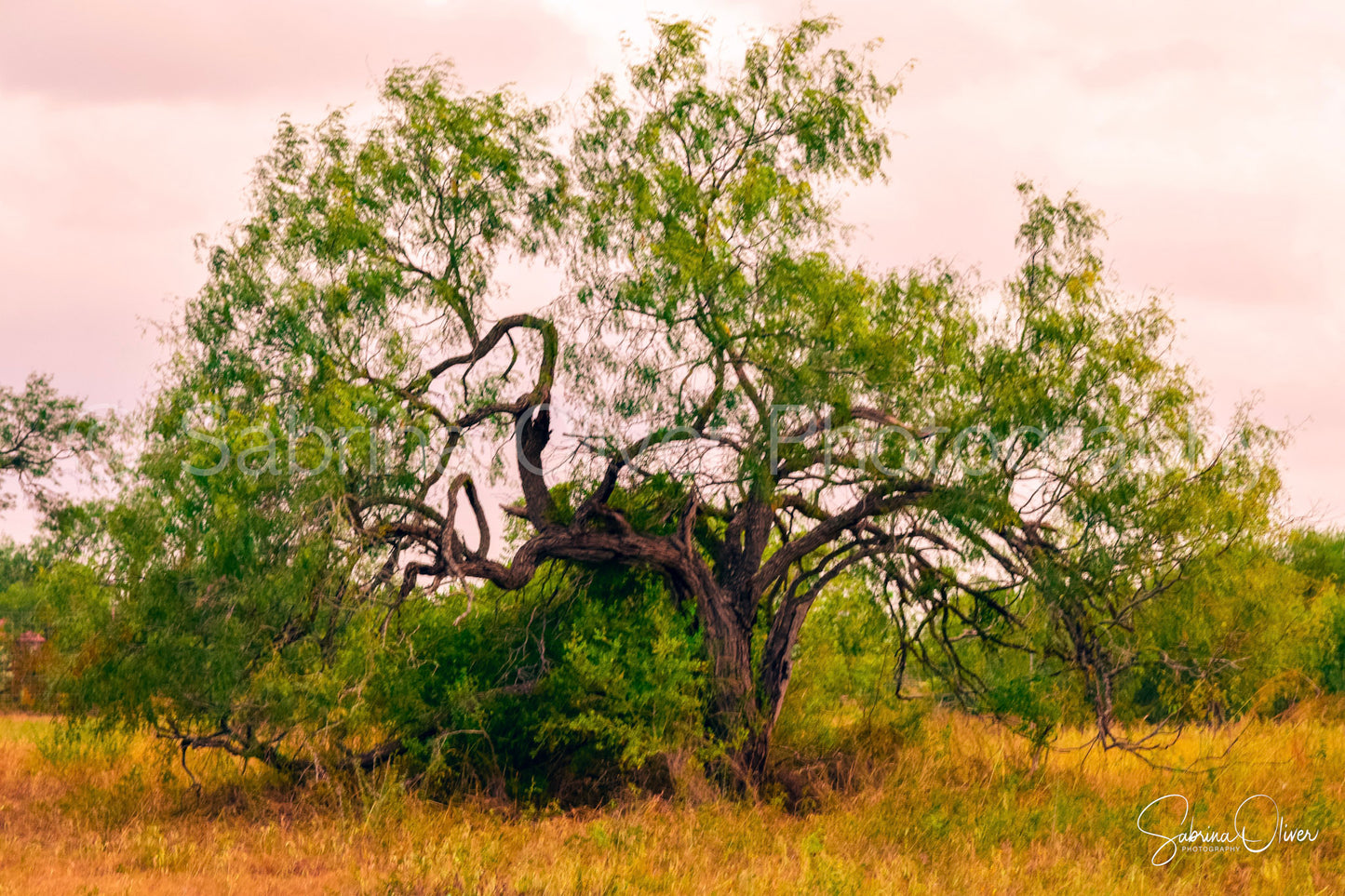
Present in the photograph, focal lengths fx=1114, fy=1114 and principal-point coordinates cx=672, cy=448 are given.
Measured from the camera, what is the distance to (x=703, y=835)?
12094 millimetres

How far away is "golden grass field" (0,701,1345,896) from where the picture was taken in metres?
10.3

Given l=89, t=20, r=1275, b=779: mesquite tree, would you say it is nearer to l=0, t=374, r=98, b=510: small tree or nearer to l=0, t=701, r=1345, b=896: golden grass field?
l=0, t=701, r=1345, b=896: golden grass field

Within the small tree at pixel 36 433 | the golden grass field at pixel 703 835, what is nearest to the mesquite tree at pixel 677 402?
the golden grass field at pixel 703 835

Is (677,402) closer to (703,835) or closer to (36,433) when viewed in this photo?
(703,835)

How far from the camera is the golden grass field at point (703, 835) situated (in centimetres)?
1031

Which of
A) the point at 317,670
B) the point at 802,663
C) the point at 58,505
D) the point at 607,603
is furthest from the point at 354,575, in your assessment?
the point at 58,505

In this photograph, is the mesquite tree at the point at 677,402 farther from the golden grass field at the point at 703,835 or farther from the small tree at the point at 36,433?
the small tree at the point at 36,433

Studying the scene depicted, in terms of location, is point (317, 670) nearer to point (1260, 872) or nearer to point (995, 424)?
point (995, 424)

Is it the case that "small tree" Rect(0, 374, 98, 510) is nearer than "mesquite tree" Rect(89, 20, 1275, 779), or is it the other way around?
"mesquite tree" Rect(89, 20, 1275, 779)

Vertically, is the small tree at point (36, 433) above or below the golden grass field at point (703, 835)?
above

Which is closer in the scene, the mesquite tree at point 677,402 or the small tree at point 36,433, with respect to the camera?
the mesquite tree at point 677,402

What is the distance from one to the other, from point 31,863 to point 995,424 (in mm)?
11213

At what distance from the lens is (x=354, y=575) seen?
12320 millimetres

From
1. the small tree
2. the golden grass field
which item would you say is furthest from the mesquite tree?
the small tree
